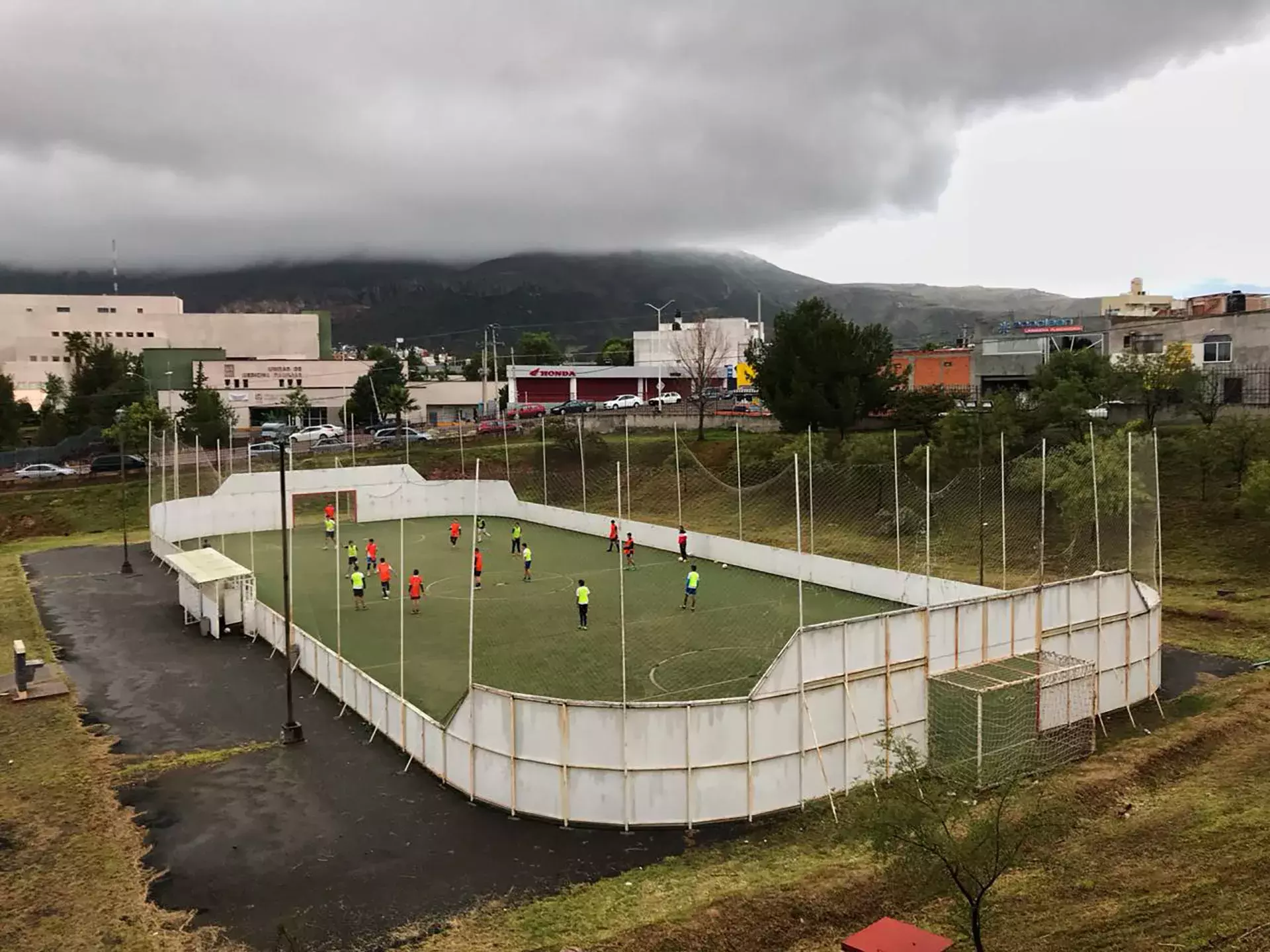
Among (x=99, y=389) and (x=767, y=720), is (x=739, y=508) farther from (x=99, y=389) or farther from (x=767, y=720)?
(x=99, y=389)

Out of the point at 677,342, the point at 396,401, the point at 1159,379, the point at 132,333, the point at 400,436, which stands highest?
the point at 132,333

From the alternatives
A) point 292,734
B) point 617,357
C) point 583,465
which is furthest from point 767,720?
point 617,357

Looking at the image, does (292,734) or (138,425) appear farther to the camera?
(138,425)

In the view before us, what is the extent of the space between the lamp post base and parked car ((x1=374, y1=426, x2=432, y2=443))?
41106 mm

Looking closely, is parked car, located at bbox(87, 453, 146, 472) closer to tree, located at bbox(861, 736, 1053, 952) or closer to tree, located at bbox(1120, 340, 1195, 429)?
tree, located at bbox(1120, 340, 1195, 429)

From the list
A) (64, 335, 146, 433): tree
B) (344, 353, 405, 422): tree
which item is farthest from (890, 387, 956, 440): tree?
(64, 335, 146, 433): tree

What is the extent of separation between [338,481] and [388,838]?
33945mm

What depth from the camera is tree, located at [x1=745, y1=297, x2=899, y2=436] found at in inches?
1889

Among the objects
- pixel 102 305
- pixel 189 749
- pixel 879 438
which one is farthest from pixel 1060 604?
pixel 102 305

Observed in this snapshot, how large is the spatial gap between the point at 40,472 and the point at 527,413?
32.6 m

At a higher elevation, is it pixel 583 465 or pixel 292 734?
pixel 583 465

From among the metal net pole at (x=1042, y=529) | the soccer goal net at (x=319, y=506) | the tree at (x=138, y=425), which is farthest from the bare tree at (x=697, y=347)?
the metal net pole at (x=1042, y=529)

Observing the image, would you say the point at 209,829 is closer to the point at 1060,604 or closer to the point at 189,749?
the point at 189,749

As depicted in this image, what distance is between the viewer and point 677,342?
91.2 m
